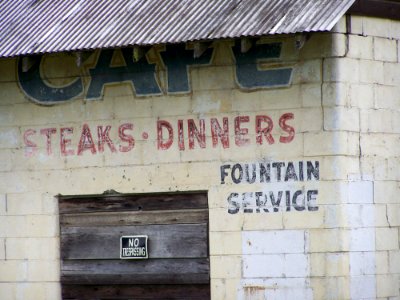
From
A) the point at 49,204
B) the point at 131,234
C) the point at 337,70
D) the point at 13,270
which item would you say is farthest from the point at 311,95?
the point at 13,270

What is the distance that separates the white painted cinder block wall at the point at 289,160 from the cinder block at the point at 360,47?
1 centimetres

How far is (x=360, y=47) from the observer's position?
1361 centimetres

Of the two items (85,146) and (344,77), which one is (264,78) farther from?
(85,146)

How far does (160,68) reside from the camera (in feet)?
46.6

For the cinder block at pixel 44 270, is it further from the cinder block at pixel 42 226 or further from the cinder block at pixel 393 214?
the cinder block at pixel 393 214

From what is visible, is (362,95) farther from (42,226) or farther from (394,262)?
(42,226)

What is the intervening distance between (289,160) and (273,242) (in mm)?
879

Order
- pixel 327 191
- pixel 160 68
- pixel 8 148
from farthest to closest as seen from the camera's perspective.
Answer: pixel 8 148 < pixel 160 68 < pixel 327 191

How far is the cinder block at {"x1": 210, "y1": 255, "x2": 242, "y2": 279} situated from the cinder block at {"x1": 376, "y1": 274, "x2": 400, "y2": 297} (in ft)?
4.86

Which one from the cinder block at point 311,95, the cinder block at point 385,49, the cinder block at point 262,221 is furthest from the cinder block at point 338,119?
the cinder block at point 262,221

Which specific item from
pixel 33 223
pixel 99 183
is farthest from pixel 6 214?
pixel 99 183

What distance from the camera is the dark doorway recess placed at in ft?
46.3

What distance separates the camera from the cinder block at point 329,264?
13.2m

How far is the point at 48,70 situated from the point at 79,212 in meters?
1.68
